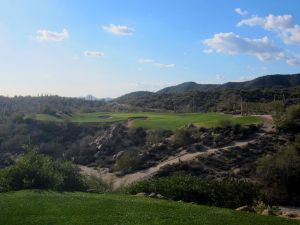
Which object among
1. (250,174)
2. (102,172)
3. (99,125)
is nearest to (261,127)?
(250,174)

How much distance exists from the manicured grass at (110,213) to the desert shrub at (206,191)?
3.45m

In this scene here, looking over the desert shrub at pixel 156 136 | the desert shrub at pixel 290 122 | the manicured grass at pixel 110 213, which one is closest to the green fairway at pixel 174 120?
the desert shrub at pixel 156 136

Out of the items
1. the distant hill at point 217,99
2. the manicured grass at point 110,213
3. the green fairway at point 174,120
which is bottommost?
the manicured grass at point 110,213

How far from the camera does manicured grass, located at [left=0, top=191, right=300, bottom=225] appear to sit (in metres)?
13.9

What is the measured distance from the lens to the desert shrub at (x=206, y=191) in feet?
67.1

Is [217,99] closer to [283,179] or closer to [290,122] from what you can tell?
[290,122]

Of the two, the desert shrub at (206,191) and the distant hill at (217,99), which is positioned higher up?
the distant hill at (217,99)

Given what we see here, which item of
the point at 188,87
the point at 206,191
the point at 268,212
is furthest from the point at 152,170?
the point at 188,87

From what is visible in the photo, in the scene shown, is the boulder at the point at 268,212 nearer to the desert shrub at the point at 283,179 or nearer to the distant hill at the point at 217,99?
the desert shrub at the point at 283,179

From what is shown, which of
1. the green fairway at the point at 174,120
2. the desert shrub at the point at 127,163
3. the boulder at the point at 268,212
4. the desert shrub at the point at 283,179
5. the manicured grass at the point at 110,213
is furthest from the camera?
the green fairway at the point at 174,120

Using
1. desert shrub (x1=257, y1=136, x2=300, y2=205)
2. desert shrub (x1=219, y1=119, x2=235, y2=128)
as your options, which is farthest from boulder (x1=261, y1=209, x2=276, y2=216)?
desert shrub (x1=219, y1=119, x2=235, y2=128)

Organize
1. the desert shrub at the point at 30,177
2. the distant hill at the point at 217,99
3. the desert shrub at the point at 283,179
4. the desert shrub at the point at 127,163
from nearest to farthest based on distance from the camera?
1. the desert shrub at the point at 30,177
2. the desert shrub at the point at 283,179
3. the desert shrub at the point at 127,163
4. the distant hill at the point at 217,99

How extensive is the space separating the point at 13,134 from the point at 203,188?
4408 centimetres

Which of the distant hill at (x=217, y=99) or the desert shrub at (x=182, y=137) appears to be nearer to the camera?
the desert shrub at (x=182, y=137)
